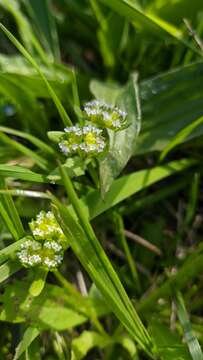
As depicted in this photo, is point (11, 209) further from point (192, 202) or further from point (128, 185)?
point (192, 202)

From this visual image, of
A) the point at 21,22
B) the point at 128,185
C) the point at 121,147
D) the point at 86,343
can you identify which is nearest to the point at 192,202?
the point at 128,185

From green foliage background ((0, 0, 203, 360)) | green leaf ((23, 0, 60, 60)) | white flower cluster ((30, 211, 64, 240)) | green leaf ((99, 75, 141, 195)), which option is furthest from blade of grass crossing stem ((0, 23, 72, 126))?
green leaf ((23, 0, 60, 60))

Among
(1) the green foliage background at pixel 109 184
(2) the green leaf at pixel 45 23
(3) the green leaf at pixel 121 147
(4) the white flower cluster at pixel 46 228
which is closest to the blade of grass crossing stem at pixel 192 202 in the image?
(1) the green foliage background at pixel 109 184

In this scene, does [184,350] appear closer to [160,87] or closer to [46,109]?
[160,87]

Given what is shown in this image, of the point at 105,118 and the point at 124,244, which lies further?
the point at 124,244

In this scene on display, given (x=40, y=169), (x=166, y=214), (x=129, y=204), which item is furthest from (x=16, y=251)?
(x=166, y=214)

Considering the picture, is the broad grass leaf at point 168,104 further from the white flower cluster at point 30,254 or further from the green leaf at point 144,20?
the white flower cluster at point 30,254
